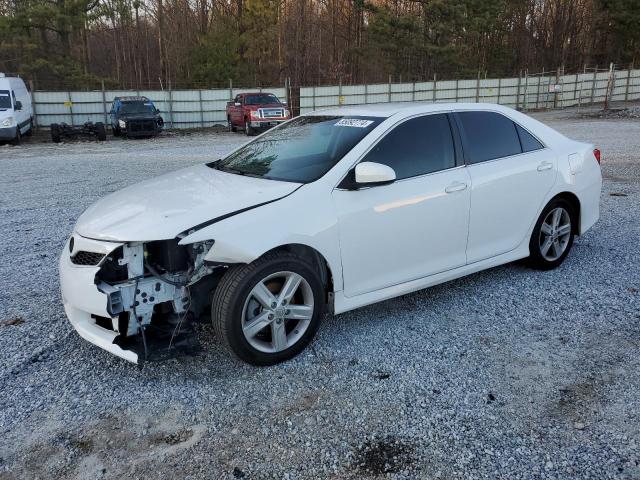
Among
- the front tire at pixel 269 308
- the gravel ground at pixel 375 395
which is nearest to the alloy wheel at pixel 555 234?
the gravel ground at pixel 375 395

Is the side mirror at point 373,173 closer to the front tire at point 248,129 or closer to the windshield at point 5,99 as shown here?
the windshield at point 5,99

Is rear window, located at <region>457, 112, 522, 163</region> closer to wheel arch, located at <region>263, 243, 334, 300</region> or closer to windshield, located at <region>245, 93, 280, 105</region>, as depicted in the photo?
wheel arch, located at <region>263, 243, 334, 300</region>

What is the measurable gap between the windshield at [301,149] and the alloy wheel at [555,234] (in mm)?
2024

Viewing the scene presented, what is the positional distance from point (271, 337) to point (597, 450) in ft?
6.28

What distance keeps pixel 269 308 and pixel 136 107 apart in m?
21.1

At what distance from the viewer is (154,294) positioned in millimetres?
3270

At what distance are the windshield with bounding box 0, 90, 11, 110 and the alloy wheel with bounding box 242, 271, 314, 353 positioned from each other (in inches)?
733

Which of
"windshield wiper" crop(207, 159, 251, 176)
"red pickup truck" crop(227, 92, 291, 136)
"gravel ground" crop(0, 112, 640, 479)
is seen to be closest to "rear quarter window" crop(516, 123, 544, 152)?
"gravel ground" crop(0, 112, 640, 479)

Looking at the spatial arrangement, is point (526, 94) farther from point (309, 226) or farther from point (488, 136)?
point (309, 226)

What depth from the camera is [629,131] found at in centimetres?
1908

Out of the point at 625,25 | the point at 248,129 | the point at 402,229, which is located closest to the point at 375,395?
the point at 402,229

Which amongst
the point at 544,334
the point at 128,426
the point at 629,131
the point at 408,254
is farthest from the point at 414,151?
the point at 629,131

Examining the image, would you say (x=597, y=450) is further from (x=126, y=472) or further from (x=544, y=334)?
(x=126, y=472)

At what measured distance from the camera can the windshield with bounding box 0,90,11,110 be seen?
18.1m
